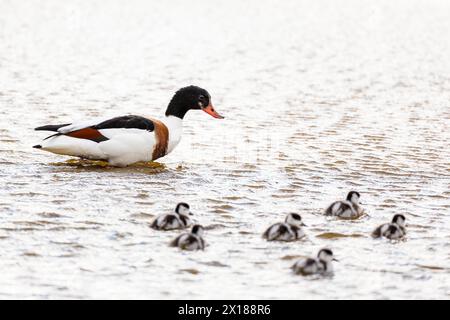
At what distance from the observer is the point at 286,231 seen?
744 centimetres

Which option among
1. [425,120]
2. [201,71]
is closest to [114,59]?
[201,71]

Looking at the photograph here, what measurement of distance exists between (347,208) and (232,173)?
7.58ft

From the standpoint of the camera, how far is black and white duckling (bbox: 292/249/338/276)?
6609mm

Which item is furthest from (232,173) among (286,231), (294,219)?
(286,231)

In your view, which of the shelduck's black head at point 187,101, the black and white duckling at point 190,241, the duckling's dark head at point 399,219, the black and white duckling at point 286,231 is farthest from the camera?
the shelduck's black head at point 187,101

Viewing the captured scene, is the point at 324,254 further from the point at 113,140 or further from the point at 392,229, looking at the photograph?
the point at 113,140

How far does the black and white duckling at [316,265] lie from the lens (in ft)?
21.7

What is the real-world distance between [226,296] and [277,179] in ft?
12.9

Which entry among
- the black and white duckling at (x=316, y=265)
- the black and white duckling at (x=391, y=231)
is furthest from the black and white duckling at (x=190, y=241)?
the black and white duckling at (x=391, y=231)

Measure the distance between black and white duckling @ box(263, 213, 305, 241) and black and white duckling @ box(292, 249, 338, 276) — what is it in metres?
0.68

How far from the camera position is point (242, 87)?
18391 mm

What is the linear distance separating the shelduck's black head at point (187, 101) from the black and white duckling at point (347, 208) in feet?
9.50

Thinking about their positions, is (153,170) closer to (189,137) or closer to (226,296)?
(189,137)

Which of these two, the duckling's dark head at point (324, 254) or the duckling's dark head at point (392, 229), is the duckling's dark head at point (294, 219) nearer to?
the duckling's dark head at point (392, 229)
